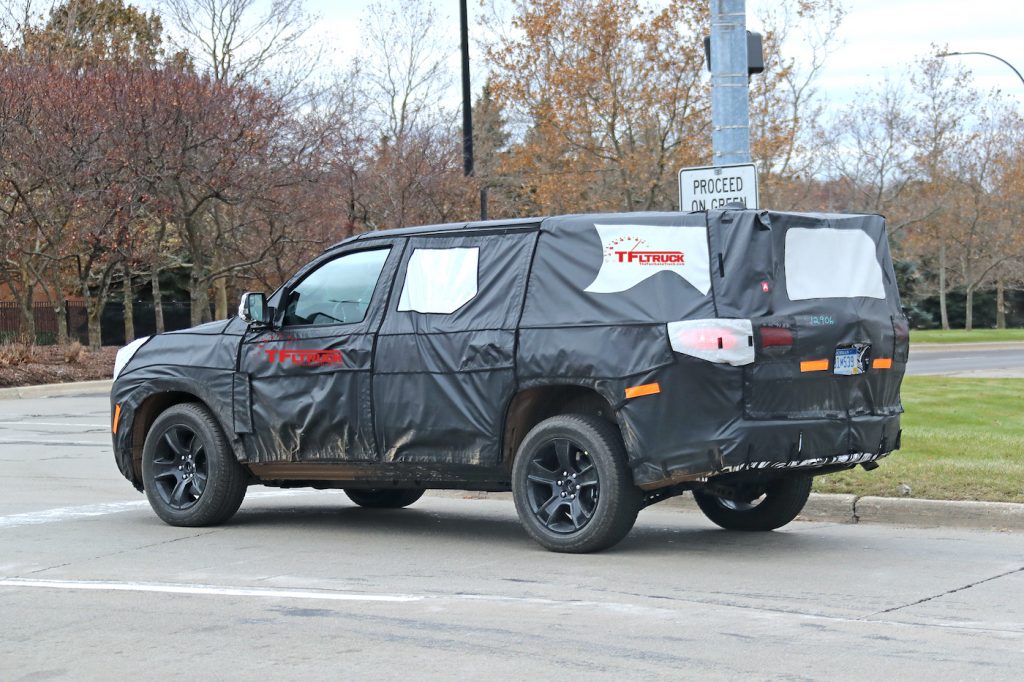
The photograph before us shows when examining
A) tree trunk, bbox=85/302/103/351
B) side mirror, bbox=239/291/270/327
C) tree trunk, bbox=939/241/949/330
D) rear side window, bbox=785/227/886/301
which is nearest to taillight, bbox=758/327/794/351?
rear side window, bbox=785/227/886/301

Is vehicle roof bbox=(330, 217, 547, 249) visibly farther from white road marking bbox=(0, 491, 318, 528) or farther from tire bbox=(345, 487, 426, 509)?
white road marking bbox=(0, 491, 318, 528)

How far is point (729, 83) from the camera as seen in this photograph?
11.0m

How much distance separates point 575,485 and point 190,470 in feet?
10.3

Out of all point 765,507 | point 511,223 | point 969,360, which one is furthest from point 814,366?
point 969,360

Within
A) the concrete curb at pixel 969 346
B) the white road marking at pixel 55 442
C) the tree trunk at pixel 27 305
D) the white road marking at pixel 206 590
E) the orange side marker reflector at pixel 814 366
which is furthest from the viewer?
the concrete curb at pixel 969 346

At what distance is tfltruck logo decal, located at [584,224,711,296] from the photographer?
7562mm

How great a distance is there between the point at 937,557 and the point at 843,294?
1653 millimetres

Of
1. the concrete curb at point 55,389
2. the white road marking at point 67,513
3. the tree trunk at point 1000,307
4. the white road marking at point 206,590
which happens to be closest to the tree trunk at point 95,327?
the concrete curb at point 55,389

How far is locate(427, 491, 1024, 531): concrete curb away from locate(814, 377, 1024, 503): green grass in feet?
0.47

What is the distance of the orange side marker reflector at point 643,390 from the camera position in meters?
7.42

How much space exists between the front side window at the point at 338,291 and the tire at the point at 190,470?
102 centimetres

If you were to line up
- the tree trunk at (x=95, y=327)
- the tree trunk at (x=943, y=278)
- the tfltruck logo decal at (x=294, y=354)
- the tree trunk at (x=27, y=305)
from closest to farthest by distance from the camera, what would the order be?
1. the tfltruck logo decal at (x=294, y=354)
2. the tree trunk at (x=27, y=305)
3. the tree trunk at (x=95, y=327)
4. the tree trunk at (x=943, y=278)

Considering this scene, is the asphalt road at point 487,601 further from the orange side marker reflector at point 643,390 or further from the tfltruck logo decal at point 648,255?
the tfltruck logo decal at point 648,255

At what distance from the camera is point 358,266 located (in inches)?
353
